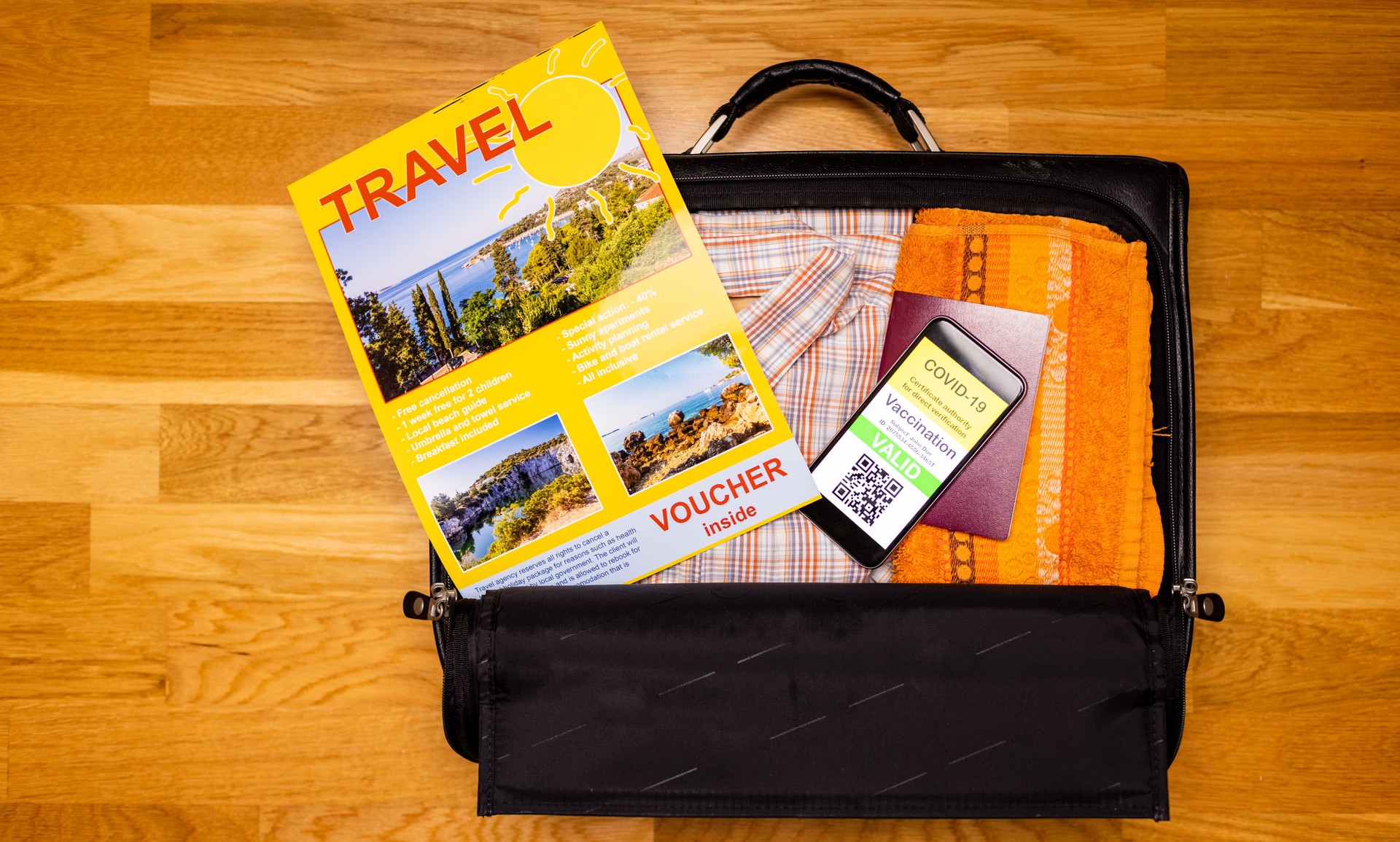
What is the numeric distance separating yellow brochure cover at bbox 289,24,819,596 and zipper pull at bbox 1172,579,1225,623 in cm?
27

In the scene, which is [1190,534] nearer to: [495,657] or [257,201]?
[495,657]

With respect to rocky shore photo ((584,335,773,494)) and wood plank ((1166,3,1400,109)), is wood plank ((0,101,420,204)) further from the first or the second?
wood plank ((1166,3,1400,109))

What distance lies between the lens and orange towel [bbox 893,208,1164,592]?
53cm

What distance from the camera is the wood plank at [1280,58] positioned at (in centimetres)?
62

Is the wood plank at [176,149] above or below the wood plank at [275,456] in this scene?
above

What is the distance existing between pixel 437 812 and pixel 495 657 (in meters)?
0.20

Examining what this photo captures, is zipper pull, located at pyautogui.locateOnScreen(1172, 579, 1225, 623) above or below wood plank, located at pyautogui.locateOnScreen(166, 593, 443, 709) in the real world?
above

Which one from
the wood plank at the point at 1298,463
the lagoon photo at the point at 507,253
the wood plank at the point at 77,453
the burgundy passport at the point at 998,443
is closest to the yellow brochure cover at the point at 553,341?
the lagoon photo at the point at 507,253

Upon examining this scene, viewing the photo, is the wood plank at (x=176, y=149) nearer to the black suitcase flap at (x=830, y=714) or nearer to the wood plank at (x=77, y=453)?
the wood plank at (x=77, y=453)


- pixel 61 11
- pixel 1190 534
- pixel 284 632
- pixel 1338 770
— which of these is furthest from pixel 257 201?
pixel 1338 770

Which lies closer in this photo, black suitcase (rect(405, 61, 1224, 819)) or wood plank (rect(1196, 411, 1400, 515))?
black suitcase (rect(405, 61, 1224, 819))

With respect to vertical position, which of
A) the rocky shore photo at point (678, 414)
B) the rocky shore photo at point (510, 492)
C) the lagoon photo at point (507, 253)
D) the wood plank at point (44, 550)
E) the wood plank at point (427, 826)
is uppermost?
the lagoon photo at point (507, 253)

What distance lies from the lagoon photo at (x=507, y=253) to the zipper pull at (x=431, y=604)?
0.15 metres

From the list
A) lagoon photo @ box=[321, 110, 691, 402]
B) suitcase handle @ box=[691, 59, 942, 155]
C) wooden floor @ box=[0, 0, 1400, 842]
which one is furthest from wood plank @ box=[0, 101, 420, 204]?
suitcase handle @ box=[691, 59, 942, 155]
